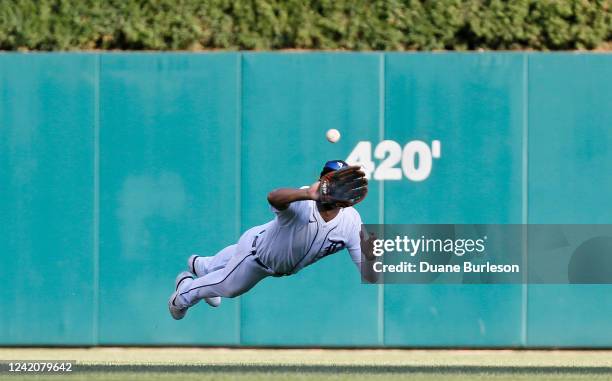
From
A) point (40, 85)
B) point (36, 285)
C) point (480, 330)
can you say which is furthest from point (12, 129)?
point (480, 330)

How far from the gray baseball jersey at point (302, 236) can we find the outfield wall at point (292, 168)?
638mm

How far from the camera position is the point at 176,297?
1122cm

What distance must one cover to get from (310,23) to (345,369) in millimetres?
3329

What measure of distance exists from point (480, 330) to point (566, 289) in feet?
2.59

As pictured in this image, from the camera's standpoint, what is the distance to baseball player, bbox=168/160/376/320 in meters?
9.41

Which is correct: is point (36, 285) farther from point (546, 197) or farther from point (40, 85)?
point (546, 197)

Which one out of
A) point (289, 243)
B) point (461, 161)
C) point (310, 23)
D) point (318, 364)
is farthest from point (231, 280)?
point (310, 23)

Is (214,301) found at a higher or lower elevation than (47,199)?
lower

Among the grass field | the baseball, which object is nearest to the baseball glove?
the grass field

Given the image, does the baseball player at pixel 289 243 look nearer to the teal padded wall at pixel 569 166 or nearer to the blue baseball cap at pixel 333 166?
the blue baseball cap at pixel 333 166

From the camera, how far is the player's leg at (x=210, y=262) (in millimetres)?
10953

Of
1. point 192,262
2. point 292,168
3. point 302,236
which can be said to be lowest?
point 192,262

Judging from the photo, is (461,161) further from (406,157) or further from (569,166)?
(569,166)

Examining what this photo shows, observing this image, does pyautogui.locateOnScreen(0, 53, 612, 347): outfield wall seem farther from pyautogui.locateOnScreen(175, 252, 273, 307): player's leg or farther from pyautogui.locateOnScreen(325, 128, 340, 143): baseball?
pyautogui.locateOnScreen(175, 252, 273, 307): player's leg
